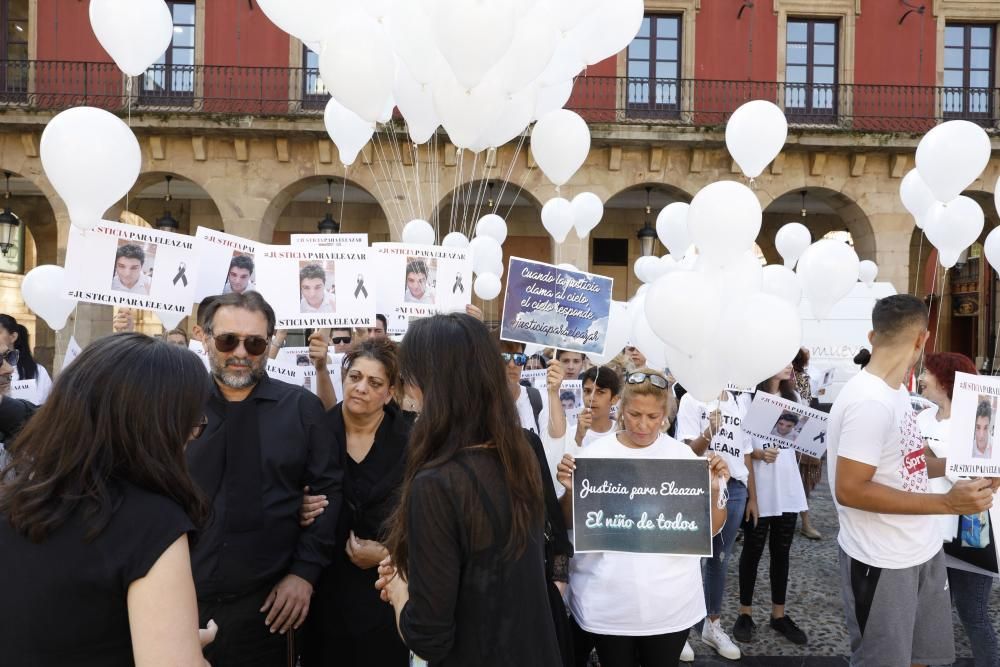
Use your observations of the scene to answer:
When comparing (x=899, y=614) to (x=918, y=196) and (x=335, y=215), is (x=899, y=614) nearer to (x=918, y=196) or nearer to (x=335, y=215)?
(x=918, y=196)

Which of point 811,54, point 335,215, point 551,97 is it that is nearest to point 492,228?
point 551,97

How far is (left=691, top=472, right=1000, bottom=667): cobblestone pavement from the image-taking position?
4.21m

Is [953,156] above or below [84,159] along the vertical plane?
above

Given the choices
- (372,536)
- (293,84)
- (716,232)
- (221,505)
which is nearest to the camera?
(221,505)

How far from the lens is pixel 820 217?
18203mm

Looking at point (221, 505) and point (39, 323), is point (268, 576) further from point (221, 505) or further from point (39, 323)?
point (39, 323)

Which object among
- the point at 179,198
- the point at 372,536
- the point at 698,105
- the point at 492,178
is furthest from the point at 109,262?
the point at 179,198

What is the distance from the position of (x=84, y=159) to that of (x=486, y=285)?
4.07m

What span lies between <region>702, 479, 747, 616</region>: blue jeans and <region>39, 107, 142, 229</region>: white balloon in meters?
3.78

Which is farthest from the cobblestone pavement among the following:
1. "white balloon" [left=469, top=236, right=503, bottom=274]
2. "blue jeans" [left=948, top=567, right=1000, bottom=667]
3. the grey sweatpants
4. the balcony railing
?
the balcony railing

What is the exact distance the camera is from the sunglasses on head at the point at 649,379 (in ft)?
9.45

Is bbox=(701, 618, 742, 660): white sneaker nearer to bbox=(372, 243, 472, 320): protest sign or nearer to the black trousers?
bbox=(372, 243, 472, 320): protest sign

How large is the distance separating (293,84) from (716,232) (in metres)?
13.0

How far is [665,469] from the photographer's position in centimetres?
262
